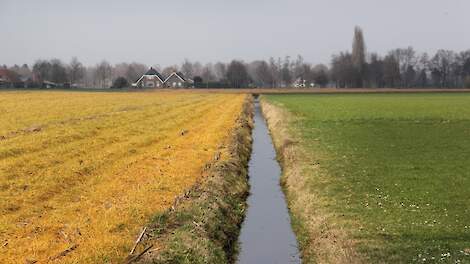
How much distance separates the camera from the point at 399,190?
774 inches

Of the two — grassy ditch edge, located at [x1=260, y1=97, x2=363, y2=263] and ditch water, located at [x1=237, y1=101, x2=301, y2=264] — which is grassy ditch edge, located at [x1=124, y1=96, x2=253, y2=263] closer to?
ditch water, located at [x1=237, y1=101, x2=301, y2=264]

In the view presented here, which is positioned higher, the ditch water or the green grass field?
the green grass field

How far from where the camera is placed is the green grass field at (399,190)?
Answer: 14.0 metres

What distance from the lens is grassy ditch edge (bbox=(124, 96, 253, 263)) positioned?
1329 cm

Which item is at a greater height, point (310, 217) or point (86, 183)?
point (86, 183)

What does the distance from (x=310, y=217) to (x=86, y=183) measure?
8.76 meters

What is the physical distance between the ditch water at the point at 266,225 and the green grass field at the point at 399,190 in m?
1.71

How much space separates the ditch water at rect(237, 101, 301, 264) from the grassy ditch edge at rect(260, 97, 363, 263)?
0.34m

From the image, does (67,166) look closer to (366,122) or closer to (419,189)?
(419,189)

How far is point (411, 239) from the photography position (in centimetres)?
1439

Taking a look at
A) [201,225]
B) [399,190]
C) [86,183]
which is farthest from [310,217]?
[86,183]

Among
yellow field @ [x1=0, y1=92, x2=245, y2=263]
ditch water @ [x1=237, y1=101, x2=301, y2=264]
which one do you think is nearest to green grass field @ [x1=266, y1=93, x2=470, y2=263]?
ditch water @ [x1=237, y1=101, x2=301, y2=264]

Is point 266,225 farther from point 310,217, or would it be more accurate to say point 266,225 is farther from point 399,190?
point 399,190

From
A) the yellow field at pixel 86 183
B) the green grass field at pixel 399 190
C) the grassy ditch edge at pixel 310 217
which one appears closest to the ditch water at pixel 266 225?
the grassy ditch edge at pixel 310 217
